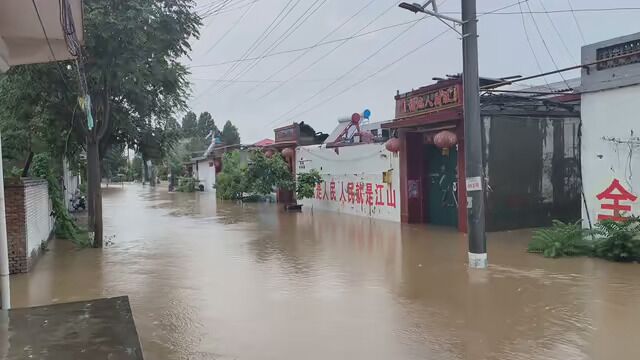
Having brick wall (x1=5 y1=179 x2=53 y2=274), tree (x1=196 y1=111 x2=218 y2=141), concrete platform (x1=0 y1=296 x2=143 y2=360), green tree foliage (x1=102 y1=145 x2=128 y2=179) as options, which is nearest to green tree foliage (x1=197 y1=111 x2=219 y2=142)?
tree (x1=196 y1=111 x2=218 y2=141)

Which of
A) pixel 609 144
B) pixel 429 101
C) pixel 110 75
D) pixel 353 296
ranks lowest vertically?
pixel 353 296

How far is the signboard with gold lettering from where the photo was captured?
40.3 feet

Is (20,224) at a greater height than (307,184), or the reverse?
(307,184)

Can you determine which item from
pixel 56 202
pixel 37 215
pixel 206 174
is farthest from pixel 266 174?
pixel 206 174

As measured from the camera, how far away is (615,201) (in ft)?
31.4

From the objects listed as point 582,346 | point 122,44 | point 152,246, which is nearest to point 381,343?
point 582,346

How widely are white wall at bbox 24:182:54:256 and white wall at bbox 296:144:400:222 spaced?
9.54 m

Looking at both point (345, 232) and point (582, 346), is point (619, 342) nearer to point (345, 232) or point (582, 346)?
point (582, 346)

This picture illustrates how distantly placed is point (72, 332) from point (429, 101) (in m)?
11.0

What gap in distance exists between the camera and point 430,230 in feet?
44.4

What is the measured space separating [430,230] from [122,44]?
8.70 meters

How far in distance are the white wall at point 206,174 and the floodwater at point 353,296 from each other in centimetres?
2796

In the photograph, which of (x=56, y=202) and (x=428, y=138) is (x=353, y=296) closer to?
(x=56, y=202)

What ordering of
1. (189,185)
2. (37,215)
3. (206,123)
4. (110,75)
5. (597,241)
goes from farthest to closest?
(206,123) < (189,185) < (110,75) < (37,215) < (597,241)
